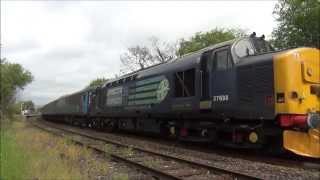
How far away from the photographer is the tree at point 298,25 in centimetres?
3027

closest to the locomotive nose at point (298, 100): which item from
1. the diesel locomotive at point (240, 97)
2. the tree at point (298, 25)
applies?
the diesel locomotive at point (240, 97)

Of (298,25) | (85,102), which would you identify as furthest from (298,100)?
(85,102)

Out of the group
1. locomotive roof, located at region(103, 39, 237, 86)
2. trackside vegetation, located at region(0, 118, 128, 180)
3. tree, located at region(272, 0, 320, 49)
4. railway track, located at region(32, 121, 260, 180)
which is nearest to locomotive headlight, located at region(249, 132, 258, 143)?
railway track, located at region(32, 121, 260, 180)

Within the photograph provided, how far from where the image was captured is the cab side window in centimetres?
1348

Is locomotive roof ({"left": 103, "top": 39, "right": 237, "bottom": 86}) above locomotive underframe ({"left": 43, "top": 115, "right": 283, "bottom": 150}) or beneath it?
above

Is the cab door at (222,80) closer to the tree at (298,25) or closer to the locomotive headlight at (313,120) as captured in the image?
the locomotive headlight at (313,120)

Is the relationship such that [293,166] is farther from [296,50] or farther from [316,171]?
[296,50]

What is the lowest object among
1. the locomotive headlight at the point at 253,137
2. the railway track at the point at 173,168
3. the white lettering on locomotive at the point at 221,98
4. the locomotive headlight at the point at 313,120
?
the railway track at the point at 173,168

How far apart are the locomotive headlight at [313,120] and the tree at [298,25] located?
19015 mm

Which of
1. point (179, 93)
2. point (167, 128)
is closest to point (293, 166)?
point (179, 93)

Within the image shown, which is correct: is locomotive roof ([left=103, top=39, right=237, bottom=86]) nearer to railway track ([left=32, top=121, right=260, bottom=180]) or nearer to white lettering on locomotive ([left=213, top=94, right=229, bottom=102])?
white lettering on locomotive ([left=213, top=94, right=229, bottom=102])

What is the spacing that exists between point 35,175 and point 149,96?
396 inches

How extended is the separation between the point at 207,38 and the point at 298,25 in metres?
27.7

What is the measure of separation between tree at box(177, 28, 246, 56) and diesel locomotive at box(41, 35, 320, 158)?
38.0 m
